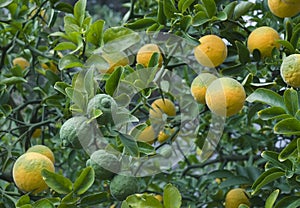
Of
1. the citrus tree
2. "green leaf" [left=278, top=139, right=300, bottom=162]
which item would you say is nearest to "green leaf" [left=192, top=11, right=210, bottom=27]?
the citrus tree

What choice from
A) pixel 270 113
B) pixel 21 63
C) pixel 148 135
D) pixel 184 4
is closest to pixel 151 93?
pixel 148 135

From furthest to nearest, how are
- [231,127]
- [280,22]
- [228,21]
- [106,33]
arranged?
1. [231,127]
2. [280,22]
3. [228,21]
4. [106,33]

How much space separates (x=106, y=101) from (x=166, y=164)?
77 cm

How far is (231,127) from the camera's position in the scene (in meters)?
1.57

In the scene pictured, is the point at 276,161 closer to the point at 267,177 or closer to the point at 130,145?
the point at 267,177

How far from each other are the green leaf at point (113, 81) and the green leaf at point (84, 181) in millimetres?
139

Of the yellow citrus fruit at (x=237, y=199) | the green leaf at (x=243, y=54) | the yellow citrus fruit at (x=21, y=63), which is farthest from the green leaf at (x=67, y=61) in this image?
the yellow citrus fruit at (x=21, y=63)

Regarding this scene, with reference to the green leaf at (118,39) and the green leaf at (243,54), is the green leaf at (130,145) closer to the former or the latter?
→ the green leaf at (118,39)

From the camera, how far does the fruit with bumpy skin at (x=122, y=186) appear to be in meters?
0.92

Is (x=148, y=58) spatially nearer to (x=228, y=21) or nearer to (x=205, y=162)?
(x=228, y=21)

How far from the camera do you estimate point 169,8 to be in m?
1.04

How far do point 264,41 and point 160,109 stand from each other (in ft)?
0.99

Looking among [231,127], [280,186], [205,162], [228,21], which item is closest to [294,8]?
[228,21]

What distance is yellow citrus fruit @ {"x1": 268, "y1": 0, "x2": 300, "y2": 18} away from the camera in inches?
39.5
